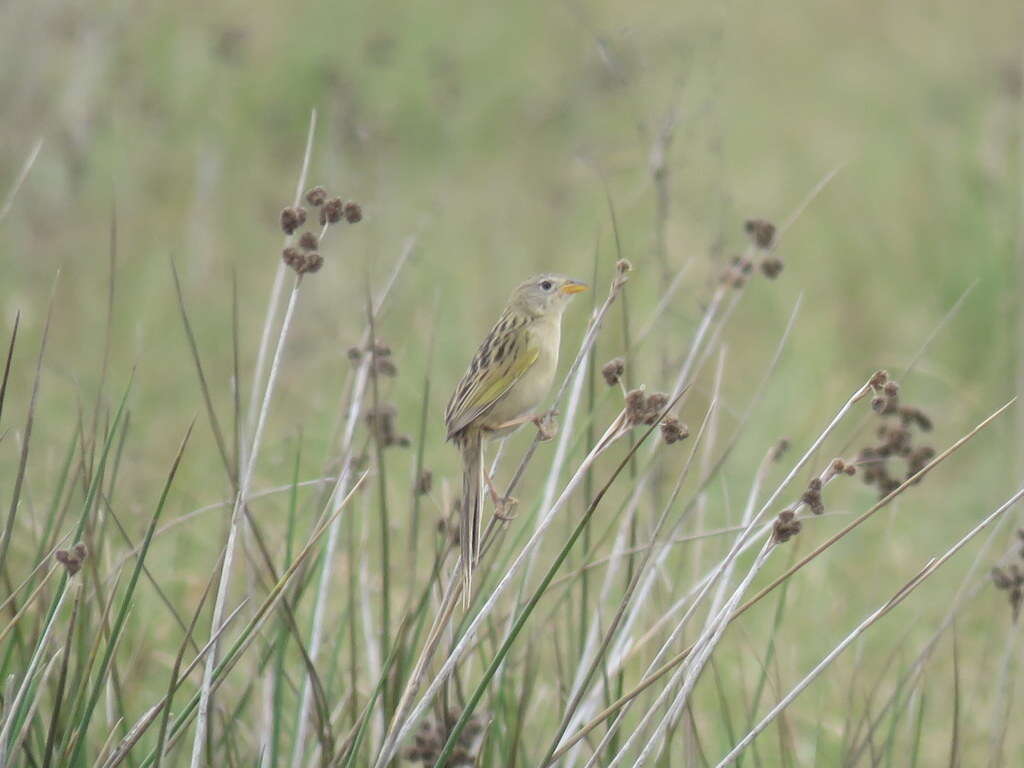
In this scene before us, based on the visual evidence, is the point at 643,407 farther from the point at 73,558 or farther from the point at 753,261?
the point at 753,261

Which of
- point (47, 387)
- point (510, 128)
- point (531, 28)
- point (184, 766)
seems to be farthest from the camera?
point (531, 28)

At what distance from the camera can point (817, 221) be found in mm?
8281

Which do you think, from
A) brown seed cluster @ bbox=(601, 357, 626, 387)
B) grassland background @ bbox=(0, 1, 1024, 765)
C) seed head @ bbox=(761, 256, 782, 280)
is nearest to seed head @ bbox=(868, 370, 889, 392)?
brown seed cluster @ bbox=(601, 357, 626, 387)

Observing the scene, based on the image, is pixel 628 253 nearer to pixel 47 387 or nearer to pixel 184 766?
pixel 47 387

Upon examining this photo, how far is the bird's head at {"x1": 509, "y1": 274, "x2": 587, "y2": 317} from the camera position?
10.7ft

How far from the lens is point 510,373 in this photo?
3117 mm

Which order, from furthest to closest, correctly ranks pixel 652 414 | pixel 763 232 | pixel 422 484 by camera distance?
1. pixel 763 232
2. pixel 422 484
3. pixel 652 414

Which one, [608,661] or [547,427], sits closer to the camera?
[547,427]

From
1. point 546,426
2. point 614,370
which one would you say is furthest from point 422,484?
point 614,370

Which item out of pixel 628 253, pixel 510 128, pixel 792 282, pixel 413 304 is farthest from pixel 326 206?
pixel 510 128

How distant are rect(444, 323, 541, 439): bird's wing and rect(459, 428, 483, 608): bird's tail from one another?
57mm

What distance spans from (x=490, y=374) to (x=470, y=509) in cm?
52

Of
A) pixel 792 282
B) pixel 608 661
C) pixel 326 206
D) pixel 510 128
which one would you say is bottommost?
pixel 608 661

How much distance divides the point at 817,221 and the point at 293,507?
613 centimetres
